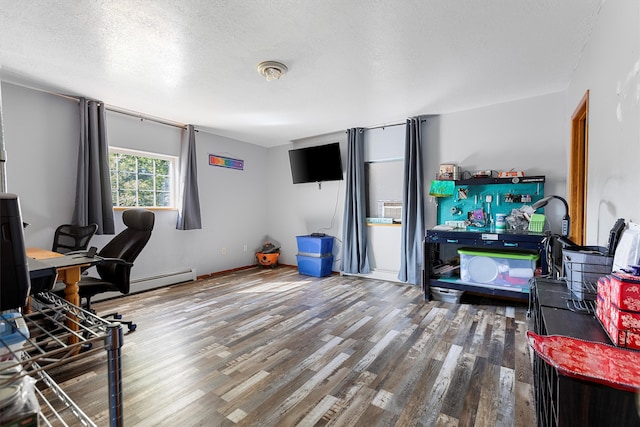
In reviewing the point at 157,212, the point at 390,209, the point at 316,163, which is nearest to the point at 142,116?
the point at 157,212

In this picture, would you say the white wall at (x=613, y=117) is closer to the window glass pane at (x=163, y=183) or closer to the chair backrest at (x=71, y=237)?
the chair backrest at (x=71, y=237)

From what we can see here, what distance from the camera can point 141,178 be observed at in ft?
13.2

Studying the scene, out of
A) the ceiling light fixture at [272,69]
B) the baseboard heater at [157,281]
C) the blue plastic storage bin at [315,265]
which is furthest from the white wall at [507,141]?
the baseboard heater at [157,281]

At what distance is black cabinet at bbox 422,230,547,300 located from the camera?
2.91 m

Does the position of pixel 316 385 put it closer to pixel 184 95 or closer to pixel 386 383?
pixel 386 383

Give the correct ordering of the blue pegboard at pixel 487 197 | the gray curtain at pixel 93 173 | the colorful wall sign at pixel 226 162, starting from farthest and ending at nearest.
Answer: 1. the colorful wall sign at pixel 226 162
2. the blue pegboard at pixel 487 197
3. the gray curtain at pixel 93 173

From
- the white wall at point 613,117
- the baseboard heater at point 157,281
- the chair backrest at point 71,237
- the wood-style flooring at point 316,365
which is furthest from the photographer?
the baseboard heater at point 157,281

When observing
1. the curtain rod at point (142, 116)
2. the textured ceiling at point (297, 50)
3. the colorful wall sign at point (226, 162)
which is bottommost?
the colorful wall sign at point (226, 162)

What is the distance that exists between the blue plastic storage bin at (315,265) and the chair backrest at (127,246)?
2.63m

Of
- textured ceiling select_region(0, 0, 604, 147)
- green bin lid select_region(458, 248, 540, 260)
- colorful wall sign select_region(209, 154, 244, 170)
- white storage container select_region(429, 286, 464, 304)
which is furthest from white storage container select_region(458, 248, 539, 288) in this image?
colorful wall sign select_region(209, 154, 244, 170)

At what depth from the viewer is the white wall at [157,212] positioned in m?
3.01

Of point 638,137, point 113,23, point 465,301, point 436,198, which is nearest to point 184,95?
point 113,23

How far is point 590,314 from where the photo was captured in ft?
3.74

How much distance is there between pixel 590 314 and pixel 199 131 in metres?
4.85
